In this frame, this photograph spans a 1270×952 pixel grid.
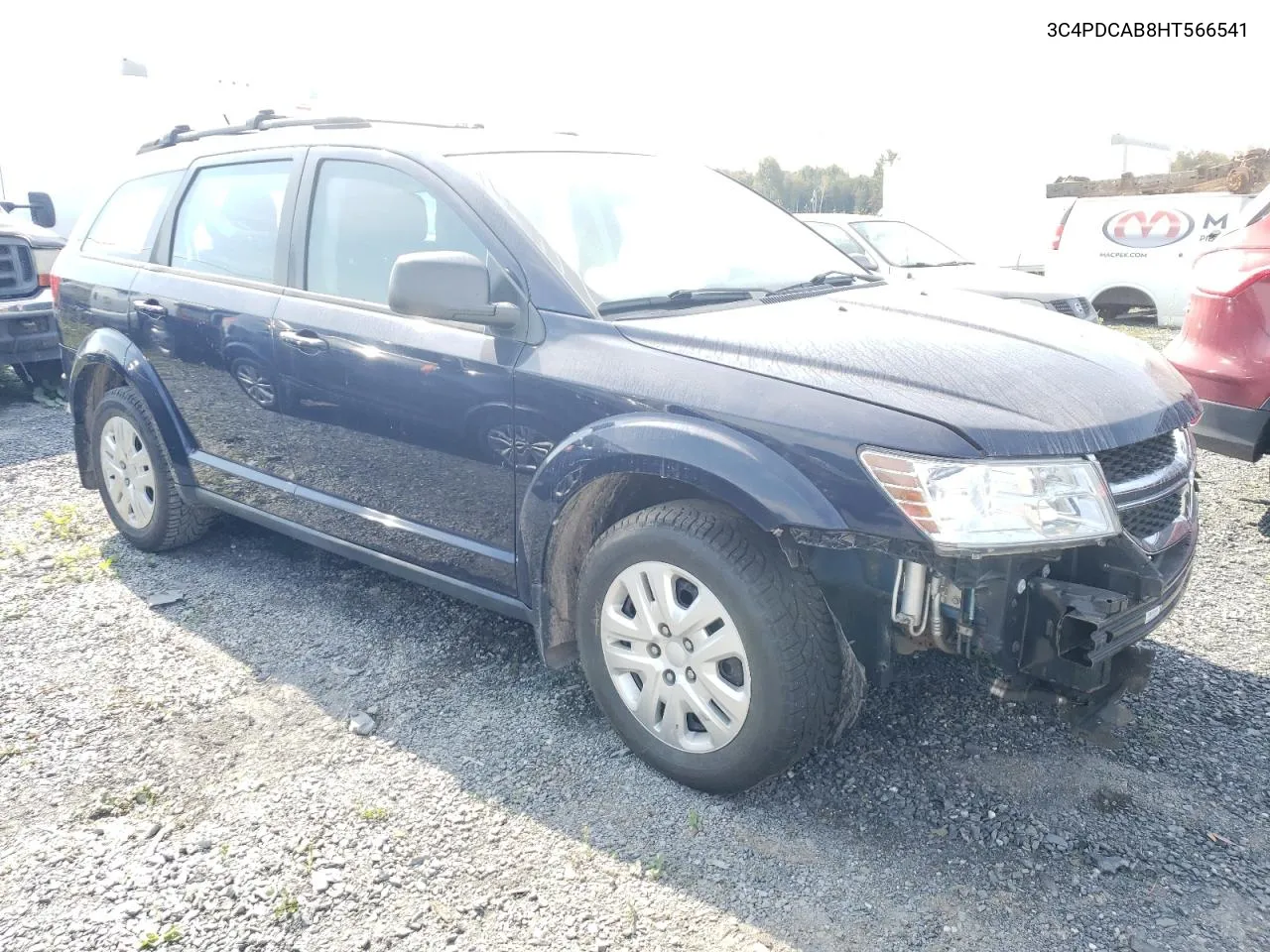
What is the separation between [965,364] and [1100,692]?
35.7 inches

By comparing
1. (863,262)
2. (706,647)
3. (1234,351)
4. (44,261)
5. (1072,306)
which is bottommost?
(706,647)

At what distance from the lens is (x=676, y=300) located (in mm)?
3064

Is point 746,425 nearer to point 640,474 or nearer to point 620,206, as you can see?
point 640,474

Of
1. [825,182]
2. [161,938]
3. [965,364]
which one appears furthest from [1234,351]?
[825,182]

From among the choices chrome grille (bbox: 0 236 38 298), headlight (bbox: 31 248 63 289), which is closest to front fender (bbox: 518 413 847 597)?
chrome grille (bbox: 0 236 38 298)

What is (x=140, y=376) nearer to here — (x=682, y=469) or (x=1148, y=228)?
(x=682, y=469)

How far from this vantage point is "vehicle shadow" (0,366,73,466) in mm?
6836

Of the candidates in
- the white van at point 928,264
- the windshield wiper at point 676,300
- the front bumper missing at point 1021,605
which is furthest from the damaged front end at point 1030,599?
the white van at point 928,264

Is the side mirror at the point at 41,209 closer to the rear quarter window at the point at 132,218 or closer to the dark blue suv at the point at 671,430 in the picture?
the rear quarter window at the point at 132,218

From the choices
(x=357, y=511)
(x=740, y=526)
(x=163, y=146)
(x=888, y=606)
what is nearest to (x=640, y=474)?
(x=740, y=526)

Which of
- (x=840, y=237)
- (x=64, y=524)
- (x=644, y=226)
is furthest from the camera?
(x=840, y=237)

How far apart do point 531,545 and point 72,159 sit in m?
12.1

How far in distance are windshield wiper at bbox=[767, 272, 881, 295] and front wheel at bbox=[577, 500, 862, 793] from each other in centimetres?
100

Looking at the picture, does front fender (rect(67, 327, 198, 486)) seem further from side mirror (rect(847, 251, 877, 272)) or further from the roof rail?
side mirror (rect(847, 251, 877, 272))
